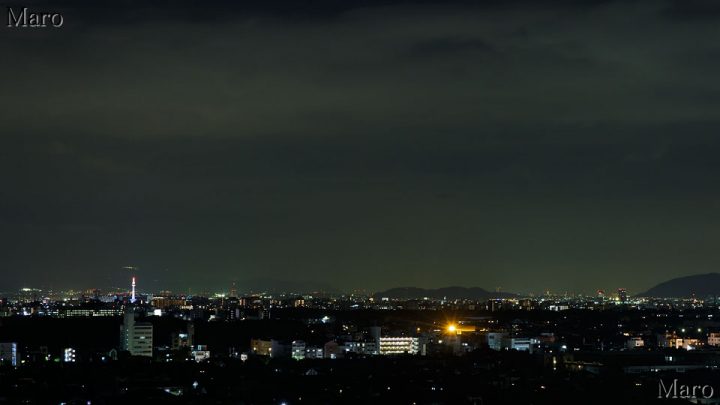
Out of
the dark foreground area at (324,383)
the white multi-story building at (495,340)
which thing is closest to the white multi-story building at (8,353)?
the dark foreground area at (324,383)

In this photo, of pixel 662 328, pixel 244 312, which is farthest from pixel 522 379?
pixel 244 312

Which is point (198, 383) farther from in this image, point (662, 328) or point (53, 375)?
point (662, 328)

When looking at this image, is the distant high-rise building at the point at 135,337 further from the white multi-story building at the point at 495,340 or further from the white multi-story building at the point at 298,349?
the white multi-story building at the point at 495,340

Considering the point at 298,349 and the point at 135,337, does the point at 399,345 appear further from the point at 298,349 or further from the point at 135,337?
Answer: the point at 135,337

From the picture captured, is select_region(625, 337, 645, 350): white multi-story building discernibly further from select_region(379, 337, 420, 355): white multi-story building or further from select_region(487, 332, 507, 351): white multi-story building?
select_region(379, 337, 420, 355): white multi-story building

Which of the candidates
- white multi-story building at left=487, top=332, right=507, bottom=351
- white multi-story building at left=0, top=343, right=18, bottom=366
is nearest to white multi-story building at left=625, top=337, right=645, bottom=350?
white multi-story building at left=487, top=332, right=507, bottom=351
